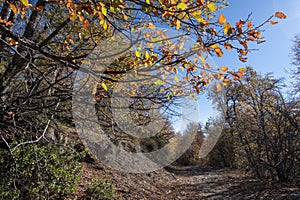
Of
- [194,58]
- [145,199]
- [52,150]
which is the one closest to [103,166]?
[145,199]

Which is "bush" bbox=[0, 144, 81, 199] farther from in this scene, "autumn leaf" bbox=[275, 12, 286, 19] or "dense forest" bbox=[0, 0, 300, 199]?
"autumn leaf" bbox=[275, 12, 286, 19]

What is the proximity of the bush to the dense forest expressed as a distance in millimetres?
18

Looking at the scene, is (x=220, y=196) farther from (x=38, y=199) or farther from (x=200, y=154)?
(x=200, y=154)

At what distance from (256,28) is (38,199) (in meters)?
3.96

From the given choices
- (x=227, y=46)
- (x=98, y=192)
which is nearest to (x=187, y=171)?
(x=98, y=192)

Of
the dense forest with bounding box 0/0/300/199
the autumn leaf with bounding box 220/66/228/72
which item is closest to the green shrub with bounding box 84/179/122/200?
the dense forest with bounding box 0/0/300/199

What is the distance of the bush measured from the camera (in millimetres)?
3141

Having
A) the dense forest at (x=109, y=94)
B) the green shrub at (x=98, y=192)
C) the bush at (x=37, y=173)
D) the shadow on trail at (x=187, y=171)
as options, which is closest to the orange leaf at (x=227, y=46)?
the dense forest at (x=109, y=94)

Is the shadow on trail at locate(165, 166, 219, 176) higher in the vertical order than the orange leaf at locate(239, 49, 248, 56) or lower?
lower

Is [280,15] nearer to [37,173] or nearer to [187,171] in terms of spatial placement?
[37,173]

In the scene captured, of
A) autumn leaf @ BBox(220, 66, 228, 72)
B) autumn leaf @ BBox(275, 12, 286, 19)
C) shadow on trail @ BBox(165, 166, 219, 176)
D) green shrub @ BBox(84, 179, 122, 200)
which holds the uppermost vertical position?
autumn leaf @ BBox(275, 12, 286, 19)

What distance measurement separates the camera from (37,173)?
3422 mm

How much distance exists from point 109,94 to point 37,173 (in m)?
1.86

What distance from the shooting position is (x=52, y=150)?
383 centimetres
